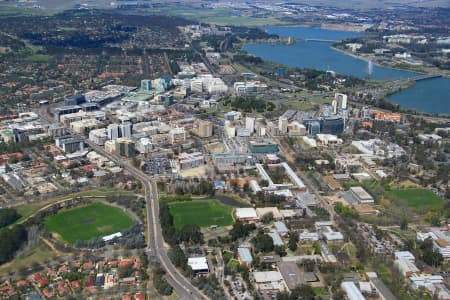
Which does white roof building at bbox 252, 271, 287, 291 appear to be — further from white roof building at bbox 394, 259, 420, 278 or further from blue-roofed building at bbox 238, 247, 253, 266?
white roof building at bbox 394, 259, 420, 278

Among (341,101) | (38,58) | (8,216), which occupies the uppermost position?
(38,58)

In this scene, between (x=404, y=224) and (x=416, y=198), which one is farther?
(x=416, y=198)

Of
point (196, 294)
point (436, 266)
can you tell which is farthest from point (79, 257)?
point (436, 266)

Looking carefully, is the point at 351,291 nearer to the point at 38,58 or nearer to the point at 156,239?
the point at 156,239

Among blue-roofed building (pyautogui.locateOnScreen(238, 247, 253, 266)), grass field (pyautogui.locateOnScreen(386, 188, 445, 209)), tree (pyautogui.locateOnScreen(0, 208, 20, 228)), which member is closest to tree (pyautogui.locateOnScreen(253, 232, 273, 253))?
blue-roofed building (pyautogui.locateOnScreen(238, 247, 253, 266))

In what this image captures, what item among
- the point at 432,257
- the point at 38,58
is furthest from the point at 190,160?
the point at 38,58

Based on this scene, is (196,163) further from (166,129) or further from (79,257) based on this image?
(79,257)
